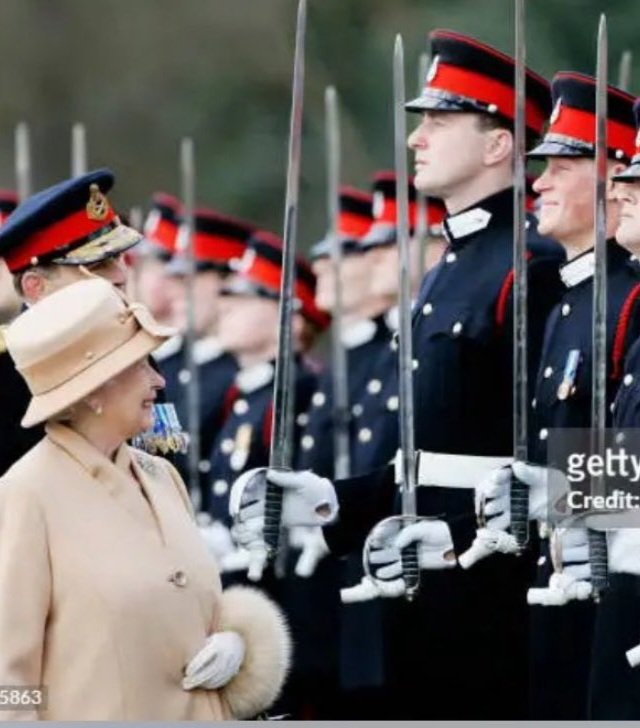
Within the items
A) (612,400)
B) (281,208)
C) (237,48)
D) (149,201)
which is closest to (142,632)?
(612,400)

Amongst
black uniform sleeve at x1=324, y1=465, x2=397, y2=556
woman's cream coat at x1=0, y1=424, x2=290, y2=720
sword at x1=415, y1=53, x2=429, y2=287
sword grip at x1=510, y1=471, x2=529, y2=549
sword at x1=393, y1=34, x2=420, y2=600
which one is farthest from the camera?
sword at x1=415, y1=53, x2=429, y2=287

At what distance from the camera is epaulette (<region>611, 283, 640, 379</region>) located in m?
7.73

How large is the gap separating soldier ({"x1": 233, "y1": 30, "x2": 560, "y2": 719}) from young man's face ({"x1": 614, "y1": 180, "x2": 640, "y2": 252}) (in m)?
0.46

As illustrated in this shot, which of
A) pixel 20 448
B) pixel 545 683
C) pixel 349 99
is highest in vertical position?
pixel 349 99

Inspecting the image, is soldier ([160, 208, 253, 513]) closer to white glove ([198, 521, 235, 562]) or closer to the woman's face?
white glove ([198, 521, 235, 562])

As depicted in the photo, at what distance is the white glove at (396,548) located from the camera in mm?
7781

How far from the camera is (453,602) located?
26.9 feet

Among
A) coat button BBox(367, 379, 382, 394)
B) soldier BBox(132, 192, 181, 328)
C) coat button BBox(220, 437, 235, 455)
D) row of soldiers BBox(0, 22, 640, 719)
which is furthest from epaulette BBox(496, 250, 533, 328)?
soldier BBox(132, 192, 181, 328)

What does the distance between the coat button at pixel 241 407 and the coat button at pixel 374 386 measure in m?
0.57

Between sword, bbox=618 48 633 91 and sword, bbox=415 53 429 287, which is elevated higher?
sword, bbox=618 48 633 91

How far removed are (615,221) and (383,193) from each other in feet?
9.98

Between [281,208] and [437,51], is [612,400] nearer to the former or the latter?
[437,51]

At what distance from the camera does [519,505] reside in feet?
24.9

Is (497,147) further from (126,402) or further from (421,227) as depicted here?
(421,227)
